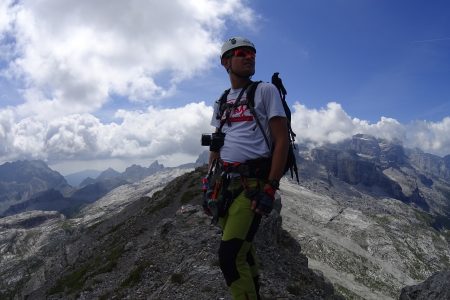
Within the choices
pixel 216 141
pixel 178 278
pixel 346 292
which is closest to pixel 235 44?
pixel 216 141

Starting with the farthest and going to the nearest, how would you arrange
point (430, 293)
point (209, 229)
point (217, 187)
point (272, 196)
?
point (209, 229), point (430, 293), point (217, 187), point (272, 196)

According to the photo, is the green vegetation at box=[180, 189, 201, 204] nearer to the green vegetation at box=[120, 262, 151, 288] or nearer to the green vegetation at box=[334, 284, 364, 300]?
the green vegetation at box=[120, 262, 151, 288]

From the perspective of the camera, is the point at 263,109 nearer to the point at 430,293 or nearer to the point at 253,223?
the point at 253,223

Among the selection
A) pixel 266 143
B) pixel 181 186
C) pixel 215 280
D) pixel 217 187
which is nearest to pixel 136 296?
pixel 215 280

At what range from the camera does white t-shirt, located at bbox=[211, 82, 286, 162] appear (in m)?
9.02

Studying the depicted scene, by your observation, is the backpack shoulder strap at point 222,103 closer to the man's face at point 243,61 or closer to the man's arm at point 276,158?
the man's face at point 243,61

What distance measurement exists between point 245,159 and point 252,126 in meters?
0.79

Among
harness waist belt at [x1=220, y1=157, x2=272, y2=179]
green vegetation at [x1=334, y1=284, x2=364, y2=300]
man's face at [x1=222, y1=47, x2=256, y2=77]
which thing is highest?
man's face at [x1=222, y1=47, x2=256, y2=77]

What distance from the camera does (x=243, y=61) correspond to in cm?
960

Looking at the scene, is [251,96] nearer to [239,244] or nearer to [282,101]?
[282,101]

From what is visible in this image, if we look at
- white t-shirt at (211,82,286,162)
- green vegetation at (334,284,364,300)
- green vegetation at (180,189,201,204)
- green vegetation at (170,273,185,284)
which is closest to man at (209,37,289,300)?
white t-shirt at (211,82,286,162)

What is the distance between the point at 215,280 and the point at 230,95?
1104cm

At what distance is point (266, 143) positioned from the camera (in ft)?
30.2

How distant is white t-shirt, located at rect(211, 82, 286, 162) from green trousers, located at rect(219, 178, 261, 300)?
2.35 feet
